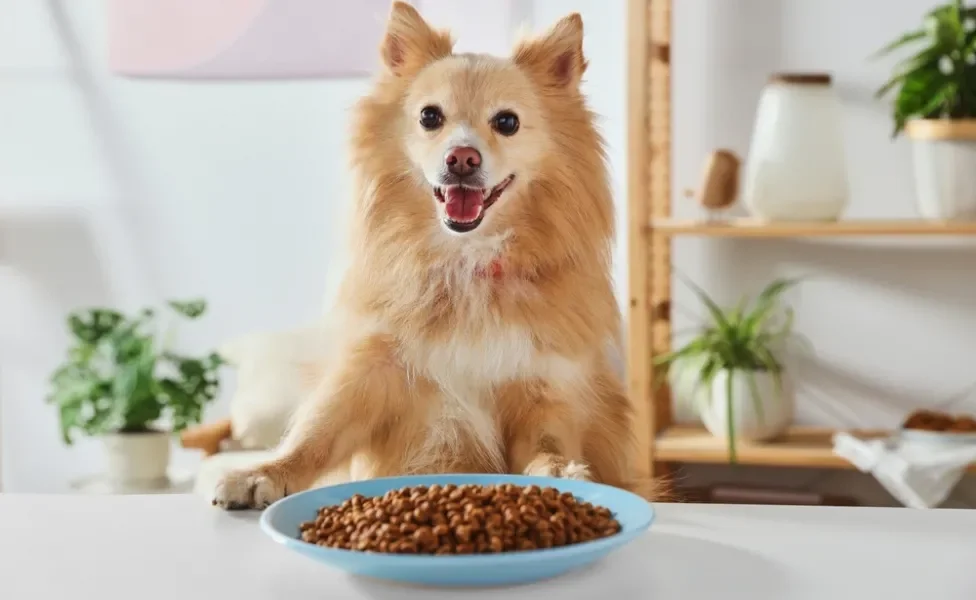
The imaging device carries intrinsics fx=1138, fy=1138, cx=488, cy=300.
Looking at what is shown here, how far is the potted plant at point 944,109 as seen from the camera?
258 centimetres

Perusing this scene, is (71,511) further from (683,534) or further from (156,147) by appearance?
(156,147)

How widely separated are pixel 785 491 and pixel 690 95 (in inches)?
41.8

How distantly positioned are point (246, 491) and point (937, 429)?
6.38 ft

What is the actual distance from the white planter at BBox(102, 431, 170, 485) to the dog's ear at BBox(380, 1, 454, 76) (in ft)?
6.98

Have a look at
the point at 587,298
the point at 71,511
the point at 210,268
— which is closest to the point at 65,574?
the point at 71,511

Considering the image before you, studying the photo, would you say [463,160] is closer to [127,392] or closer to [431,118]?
[431,118]

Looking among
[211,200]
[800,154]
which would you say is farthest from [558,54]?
[211,200]

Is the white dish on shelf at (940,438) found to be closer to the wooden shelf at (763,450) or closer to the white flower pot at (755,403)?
the wooden shelf at (763,450)

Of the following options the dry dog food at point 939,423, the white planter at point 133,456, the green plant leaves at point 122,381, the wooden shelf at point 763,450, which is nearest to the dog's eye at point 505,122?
the wooden shelf at point 763,450

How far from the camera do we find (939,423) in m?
2.65

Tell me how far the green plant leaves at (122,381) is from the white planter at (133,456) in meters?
0.04

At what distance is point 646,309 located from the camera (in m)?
2.76

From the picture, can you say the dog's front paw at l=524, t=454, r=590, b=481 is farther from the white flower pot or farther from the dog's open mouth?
the white flower pot

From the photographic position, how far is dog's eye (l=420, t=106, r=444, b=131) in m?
1.29
